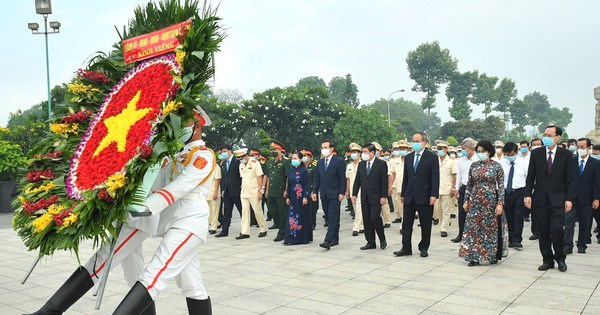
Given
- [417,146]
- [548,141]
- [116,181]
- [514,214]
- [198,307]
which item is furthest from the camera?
[514,214]

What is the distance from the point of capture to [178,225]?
3.68m

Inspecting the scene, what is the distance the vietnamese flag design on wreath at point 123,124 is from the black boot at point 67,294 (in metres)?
0.61

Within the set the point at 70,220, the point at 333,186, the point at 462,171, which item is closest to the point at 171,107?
the point at 70,220

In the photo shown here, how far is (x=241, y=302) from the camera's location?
5426mm

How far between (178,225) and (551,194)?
522cm

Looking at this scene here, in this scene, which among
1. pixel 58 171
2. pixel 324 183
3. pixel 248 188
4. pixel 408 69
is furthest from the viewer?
pixel 408 69

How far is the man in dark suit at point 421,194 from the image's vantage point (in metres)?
8.05

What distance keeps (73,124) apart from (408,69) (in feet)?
290

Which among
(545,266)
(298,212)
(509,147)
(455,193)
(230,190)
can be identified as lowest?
(545,266)

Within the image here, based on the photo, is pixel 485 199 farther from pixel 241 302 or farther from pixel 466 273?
pixel 241 302

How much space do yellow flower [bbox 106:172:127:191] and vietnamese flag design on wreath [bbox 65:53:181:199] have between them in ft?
0.33

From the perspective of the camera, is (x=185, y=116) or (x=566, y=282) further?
(x=566, y=282)

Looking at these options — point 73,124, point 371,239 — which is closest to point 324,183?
point 371,239

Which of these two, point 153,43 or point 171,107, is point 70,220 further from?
point 153,43
